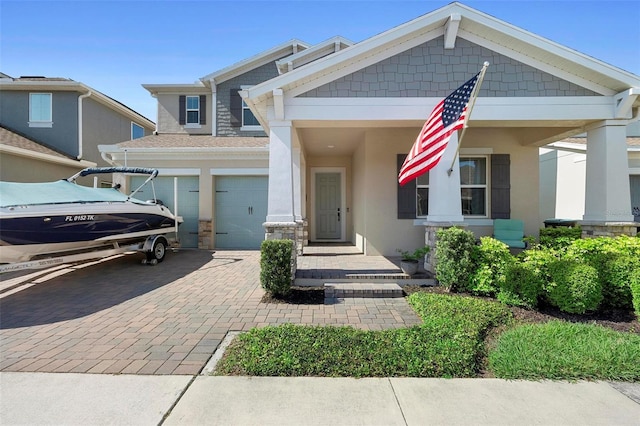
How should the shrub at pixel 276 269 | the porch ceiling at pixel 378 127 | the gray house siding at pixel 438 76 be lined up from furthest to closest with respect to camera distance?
1. the porch ceiling at pixel 378 127
2. the gray house siding at pixel 438 76
3. the shrub at pixel 276 269

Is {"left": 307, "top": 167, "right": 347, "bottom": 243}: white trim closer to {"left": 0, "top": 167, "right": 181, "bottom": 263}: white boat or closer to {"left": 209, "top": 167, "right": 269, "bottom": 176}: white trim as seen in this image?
{"left": 209, "top": 167, "right": 269, "bottom": 176}: white trim

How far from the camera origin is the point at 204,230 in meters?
9.52

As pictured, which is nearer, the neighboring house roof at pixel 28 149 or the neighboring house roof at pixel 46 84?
the neighboring house roof at pixel 28 149

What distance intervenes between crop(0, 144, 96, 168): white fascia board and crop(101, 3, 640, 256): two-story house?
279cm

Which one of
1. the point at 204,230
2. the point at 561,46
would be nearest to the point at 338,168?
the point at 204,230

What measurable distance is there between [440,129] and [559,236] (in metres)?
4.39

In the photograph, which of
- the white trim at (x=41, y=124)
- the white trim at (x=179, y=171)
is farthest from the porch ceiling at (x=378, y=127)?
the white trim at (x=41, y=124)

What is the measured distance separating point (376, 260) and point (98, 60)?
25.7ft

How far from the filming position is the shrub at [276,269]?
4.84 m

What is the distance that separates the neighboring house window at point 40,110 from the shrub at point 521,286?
15253 mm

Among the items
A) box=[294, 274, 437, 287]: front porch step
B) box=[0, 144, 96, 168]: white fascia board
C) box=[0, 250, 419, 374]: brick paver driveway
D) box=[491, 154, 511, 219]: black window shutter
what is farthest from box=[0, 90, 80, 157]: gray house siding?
box=[491, 154, 511, 219]: black window shutter

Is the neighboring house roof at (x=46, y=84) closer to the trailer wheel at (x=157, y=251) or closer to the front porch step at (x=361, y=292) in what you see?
the trailer wheel at (x=157, y=251)

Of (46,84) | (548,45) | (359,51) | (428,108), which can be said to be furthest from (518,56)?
(46,84)

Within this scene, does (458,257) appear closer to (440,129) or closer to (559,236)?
(440,129)
